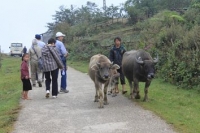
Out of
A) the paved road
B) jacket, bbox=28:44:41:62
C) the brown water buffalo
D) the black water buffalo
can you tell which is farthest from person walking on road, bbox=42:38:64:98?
jacket, bbox=28:44:41:62

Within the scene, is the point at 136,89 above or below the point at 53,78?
below

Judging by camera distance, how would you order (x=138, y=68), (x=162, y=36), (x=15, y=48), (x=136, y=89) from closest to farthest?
(x=138, y=68) < (x=136, y=89) < (x=162, y=36) < (x=15, y=48)

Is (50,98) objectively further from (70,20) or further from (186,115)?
(70,20)

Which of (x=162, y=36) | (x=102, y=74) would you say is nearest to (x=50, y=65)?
(x=102, y=74)

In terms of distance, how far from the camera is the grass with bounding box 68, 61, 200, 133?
7.70 m

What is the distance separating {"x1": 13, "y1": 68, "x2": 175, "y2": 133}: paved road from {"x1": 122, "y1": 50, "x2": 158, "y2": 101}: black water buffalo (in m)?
0.63

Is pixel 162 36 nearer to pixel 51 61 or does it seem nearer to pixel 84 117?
pixel 51 61

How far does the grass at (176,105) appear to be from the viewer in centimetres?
770

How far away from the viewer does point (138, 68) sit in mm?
10500

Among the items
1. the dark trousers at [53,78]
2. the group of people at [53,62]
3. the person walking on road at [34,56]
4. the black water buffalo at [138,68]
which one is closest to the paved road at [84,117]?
the dark trousers at [53,78]

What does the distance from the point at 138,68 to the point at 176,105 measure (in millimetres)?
1519

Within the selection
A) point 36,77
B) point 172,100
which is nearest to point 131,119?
point 172,100

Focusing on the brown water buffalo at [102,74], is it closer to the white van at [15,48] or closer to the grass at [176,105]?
the grass at [176,105]

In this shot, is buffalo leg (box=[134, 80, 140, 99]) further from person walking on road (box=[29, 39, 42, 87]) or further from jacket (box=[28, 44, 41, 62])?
jacket (box=[28, 44, 41, 62])
